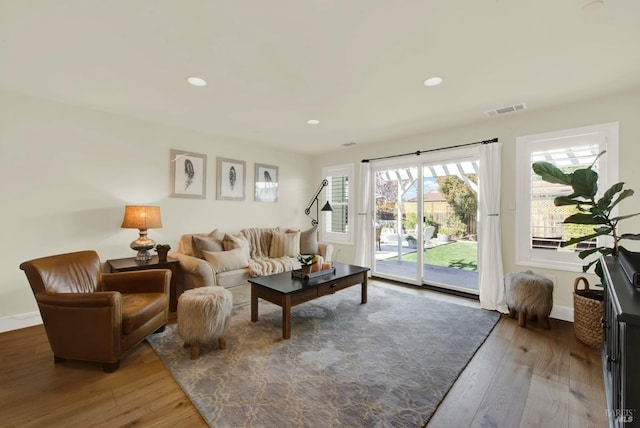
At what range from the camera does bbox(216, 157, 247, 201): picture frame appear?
4492 millimetres

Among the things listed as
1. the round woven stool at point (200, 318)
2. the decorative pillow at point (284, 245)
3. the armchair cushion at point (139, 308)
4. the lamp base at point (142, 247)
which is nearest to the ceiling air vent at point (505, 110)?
the decorative pillow at point (284, 245)

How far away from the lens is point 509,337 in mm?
2711

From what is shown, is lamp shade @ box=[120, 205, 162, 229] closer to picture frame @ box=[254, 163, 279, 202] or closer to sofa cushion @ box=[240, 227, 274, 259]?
sofa cushion @ box=[240, 227, 274, 259]

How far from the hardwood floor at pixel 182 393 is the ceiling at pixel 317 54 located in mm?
2491

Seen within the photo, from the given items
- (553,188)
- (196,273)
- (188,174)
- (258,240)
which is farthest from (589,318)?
(188,174)

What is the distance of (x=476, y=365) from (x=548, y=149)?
106 inches

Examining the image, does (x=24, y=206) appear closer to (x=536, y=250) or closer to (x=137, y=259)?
(x=137, y=259)

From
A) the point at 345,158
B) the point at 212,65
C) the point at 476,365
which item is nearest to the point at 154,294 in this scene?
the point at 212,65

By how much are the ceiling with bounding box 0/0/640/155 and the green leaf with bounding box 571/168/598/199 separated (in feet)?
2.98

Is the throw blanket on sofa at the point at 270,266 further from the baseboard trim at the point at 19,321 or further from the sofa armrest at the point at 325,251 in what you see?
the baseboard trim at the point at 19,321

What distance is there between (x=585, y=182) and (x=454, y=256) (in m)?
2.14

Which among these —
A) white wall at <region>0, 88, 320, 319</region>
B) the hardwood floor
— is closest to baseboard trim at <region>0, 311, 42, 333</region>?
white wall at <region>0, 88, 320, 319</region>

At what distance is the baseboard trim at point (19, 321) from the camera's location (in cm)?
281

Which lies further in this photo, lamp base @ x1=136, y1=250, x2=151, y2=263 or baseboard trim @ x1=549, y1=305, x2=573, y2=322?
lamp base @ x1=136, y1=250, x2=151, y2=263
